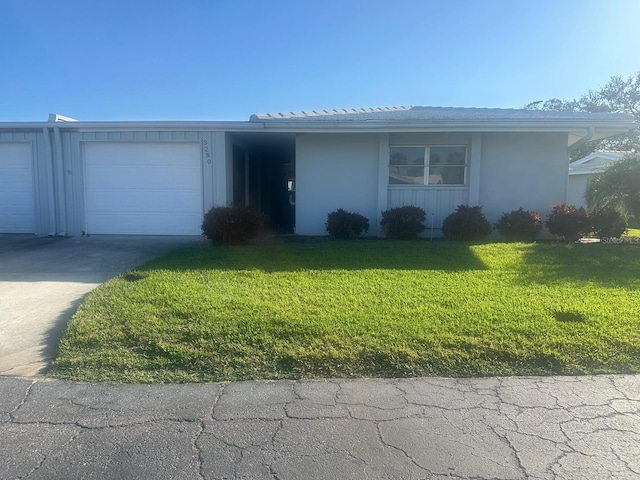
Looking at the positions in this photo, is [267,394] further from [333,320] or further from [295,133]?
[295,133]

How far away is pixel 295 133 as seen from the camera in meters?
11.8

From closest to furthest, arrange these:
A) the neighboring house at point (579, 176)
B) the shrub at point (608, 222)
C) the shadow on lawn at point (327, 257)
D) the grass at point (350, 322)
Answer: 1. the grass at point (350, 322)
2. the shadow on lawn at point (327, 257)
3. the shrub at point (608, 222)
4. the neighboring house at point (579, 176)

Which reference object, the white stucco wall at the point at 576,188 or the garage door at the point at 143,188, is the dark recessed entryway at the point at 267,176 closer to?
the garage door at the point at 143,188

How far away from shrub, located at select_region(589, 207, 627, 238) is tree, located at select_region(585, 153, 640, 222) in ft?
1.37

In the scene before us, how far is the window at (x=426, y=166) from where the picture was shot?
488 inches

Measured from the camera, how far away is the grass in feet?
14.4

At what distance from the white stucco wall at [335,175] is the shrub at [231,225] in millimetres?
2567

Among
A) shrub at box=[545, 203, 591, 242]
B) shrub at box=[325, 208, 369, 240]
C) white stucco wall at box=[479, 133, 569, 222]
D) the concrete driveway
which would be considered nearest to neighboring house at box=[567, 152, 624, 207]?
white stucco wall at box=[479, 133, 569, 222]

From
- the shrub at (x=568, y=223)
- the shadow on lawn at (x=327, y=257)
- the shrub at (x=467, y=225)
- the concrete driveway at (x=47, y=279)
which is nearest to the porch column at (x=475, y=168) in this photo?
the shrub at (x=467, y=225)

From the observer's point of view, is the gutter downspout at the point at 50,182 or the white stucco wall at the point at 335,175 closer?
the gutter downspout at the point at 50,182

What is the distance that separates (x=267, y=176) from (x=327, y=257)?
11.4 meters

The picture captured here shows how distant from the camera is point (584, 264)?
8.49m

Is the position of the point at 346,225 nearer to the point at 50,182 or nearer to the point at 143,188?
the point at 143,188

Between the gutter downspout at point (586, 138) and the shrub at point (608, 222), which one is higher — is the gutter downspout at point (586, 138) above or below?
above
